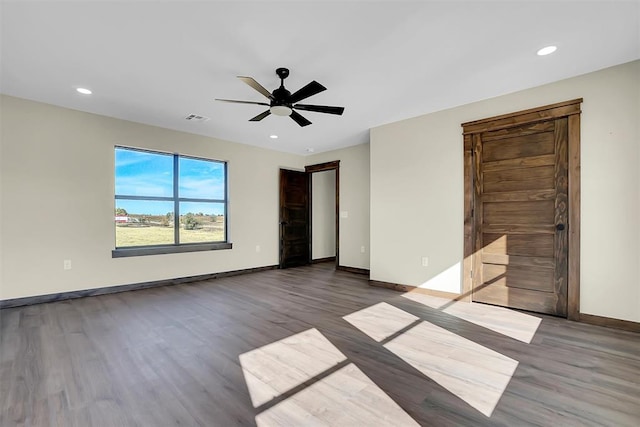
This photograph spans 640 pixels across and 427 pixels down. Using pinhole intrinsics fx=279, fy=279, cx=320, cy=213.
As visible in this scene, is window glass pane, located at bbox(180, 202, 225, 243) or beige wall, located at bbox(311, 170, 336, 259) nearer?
window glass pane, located at bbox(180, 202, 225, 243)

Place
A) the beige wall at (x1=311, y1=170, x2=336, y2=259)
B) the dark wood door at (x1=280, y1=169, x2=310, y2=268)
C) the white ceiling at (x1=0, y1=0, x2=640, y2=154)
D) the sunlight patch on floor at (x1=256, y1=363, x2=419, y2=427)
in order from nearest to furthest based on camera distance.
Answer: the sunlight patch on floor at (x1=256, y1=363, x2=419, y2=427) → the white ceiling at (x1=0, y1=0, x2=640, y2=154) → the dark wood door at (x1=280, y1=169, x2=310, y2=268) → the beige wall at (x1=311, y1=170, x2=336, y2=259)

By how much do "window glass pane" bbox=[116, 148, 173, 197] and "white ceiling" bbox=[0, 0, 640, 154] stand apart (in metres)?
0.93

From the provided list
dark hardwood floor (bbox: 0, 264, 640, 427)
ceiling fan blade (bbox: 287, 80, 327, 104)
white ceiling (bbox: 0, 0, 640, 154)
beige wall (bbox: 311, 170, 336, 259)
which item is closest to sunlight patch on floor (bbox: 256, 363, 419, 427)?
dark hardwood floor (bbox: 0, 264, 640, 427)

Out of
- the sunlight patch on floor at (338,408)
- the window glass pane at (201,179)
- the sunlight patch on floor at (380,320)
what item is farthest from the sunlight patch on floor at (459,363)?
the window glass pane at (201,179)

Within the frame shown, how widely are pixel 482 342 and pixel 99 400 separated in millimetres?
2924

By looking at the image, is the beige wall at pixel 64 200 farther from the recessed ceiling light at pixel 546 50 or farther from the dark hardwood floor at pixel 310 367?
the recessed ceiling light at pixel 546 50

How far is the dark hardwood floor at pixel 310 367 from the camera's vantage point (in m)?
1.60

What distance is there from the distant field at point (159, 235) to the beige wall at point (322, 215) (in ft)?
7.74

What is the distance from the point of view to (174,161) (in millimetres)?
4891

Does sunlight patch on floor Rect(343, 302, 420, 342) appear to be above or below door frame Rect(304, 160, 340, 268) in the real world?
below

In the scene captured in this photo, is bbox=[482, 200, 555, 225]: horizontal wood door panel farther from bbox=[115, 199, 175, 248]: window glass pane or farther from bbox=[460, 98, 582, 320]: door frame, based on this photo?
→ bbox=[115, 199, 175, 248]: window glass pane

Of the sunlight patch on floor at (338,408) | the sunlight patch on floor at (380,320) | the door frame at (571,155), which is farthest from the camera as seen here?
the door frame at (571,155)

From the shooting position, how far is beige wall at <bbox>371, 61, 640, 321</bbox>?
2752mm

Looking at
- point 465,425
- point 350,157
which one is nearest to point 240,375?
point 465,425
